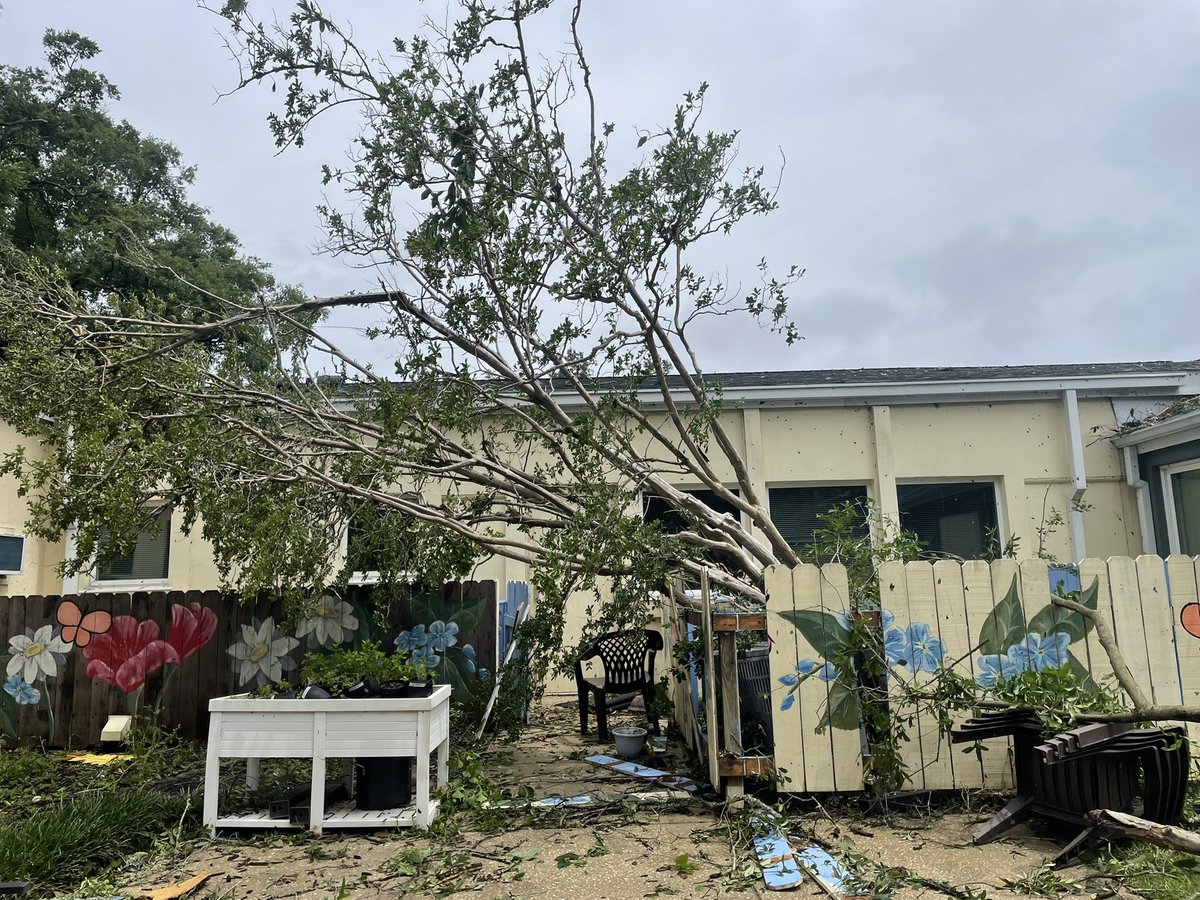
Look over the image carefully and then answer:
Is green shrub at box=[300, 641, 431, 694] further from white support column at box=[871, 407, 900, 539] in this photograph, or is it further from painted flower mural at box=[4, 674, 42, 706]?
white support column at box=[871, 407, 900, 539]

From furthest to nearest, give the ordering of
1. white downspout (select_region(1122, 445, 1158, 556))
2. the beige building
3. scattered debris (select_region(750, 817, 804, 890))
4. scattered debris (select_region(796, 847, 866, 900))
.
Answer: the beige building
white downspout (select_region(1122, 445, 1158, 556))
scattered debris (select_region(750, 817, 804, 890))
scattered debris (select_region(796, 847, 866, 900))

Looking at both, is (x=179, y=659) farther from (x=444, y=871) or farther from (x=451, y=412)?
(x=444, y=871)

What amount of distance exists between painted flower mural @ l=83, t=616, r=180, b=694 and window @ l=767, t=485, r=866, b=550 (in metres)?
6.97

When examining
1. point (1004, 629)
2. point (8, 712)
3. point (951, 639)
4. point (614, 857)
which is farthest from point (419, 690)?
point (8, 712)

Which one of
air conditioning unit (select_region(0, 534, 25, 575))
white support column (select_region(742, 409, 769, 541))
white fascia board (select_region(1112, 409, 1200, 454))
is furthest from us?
white support column (select_region(742, 409, 769, 541))

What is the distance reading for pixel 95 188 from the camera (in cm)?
1619

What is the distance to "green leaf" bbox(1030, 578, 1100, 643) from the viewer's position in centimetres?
499

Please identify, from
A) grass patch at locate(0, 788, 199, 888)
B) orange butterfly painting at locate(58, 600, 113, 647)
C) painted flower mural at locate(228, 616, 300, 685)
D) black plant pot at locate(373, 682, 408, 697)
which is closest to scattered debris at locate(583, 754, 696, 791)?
black plant pot at locate(373, 682, 408, 697)

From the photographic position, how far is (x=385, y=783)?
16.1ft

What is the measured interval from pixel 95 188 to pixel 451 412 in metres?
14.1

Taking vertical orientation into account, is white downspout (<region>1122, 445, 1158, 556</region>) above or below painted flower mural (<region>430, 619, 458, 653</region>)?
above

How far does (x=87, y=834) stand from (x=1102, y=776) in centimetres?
535

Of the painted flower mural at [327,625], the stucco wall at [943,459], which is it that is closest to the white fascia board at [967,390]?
the stucco wall at [943,459]

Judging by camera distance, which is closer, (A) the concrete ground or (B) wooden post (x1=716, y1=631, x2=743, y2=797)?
(A) the concrete ground
